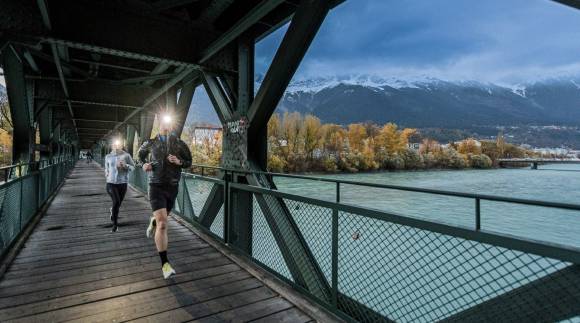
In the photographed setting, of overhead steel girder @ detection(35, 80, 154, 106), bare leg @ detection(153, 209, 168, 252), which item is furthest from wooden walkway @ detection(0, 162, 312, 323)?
overhead steel girder @ detection(35, 80, 154, 106)

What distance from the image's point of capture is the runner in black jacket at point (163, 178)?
3.81m

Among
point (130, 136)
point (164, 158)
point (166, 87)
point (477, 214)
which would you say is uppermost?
point (166, 87)

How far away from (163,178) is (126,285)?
1249mm

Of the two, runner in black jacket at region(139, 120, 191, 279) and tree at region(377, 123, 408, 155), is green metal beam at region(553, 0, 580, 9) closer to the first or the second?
runner in black jacket at region(139, 120, 191, 279)

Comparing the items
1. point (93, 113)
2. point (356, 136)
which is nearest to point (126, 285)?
point (93, 113)

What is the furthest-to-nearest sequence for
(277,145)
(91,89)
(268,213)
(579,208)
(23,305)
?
(277,145) < (91,89) < (268,213) < (23,305) < (579,208)

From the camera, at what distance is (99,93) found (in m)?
10.2

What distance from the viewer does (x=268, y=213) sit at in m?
4.18

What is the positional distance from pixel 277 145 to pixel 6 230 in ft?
192

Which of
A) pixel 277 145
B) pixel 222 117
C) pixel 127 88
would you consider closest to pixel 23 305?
pixel 222 117

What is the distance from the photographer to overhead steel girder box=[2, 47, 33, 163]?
17.1 feet

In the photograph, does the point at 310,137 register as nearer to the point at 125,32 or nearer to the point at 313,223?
the point at 125,32

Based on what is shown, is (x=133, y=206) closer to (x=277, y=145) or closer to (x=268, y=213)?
(x=268, y=213)

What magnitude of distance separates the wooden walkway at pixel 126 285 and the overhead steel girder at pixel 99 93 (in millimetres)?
5536
